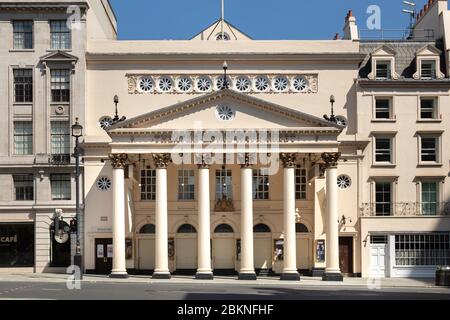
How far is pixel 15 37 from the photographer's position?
47.5 m

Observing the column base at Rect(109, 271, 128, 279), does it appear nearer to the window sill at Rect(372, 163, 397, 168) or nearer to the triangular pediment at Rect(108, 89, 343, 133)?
the triangular pediment at Rect(108, 89, 343, 133)

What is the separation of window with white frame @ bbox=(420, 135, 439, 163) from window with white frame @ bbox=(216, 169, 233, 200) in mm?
12577

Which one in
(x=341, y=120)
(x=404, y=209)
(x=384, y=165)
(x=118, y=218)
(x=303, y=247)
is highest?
(x=341, y=120)

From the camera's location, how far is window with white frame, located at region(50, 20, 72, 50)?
47.4 m

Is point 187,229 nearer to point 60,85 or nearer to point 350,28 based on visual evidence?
point 60,85

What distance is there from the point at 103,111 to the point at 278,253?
1446 cm

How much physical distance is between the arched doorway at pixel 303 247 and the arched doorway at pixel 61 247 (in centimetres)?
1438

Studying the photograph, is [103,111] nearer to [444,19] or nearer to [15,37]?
[15,37]

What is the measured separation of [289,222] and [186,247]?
807 centimetres

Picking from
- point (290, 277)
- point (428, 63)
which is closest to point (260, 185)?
point (290, 277)

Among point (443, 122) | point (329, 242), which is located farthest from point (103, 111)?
point (443, 122)

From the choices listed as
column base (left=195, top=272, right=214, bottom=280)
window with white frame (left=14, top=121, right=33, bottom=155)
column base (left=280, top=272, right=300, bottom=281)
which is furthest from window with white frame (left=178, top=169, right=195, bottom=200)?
window with white frame (left=14, top=121, right=33, bottom=155)

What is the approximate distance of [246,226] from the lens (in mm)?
42094

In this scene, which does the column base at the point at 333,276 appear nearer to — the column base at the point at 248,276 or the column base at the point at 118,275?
the column base at the point at 248,276
